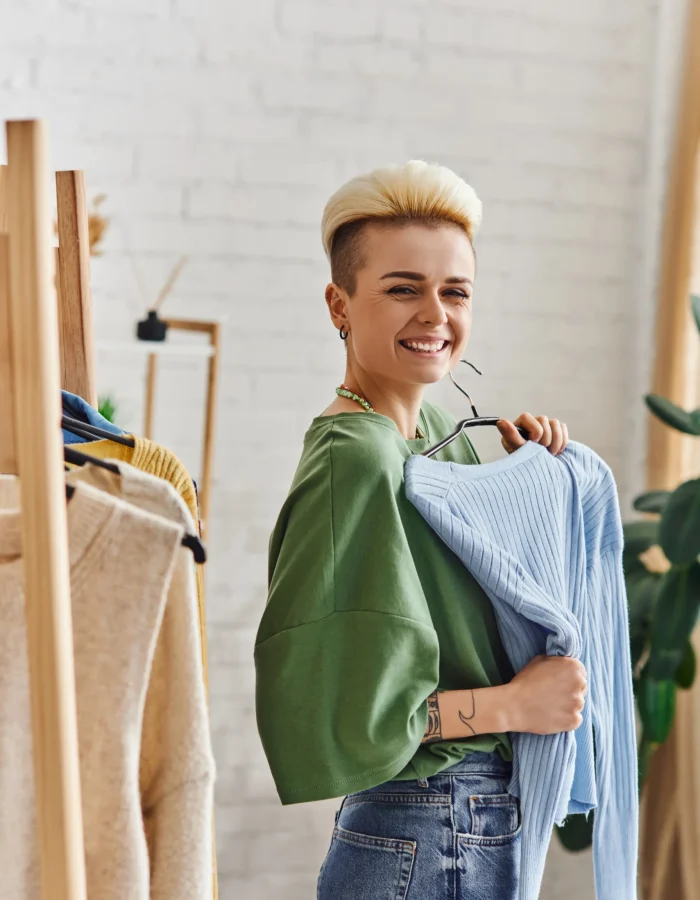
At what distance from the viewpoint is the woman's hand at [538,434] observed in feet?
3.98

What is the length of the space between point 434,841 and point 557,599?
30cm

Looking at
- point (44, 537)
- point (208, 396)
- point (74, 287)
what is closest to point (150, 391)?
point (208, 396)

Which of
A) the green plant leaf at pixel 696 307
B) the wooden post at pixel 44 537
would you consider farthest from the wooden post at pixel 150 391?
the wooden post at pixel 44 537

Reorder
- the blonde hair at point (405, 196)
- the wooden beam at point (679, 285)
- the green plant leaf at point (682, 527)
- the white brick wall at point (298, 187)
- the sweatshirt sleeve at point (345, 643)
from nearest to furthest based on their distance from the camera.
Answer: the sweatshirt sleeve at point (345, 643) < the blonde hair at point (405, 196) < the green plant leaf at point (682, 527) < the white brick wall at point (298, 187) < the wooden beam at point (679, 285)

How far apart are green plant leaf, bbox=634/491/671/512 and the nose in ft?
4.39

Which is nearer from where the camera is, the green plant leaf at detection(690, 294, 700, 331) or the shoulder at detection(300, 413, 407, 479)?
the shoulder at detection(300, 413, 407, 479)

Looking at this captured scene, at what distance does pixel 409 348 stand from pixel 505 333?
165cm

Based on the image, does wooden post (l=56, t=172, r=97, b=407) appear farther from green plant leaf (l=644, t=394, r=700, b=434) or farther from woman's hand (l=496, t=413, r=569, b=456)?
green plant leaf (l=644, t=394, r=700, b=434)

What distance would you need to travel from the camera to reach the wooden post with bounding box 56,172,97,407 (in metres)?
1.26

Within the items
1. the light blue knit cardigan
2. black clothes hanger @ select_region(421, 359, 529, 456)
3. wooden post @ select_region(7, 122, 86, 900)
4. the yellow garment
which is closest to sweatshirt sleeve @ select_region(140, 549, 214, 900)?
wooden post @ select_region(7, 122, 86, 900)

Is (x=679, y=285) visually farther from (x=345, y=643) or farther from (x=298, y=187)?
(x=345, y=643)

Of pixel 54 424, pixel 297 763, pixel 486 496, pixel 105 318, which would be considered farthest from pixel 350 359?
pixel 105 318

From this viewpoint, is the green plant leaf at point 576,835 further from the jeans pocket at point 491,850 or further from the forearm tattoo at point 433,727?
the forearm tattoo at point 433,727

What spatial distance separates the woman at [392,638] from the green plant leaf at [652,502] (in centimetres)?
126
